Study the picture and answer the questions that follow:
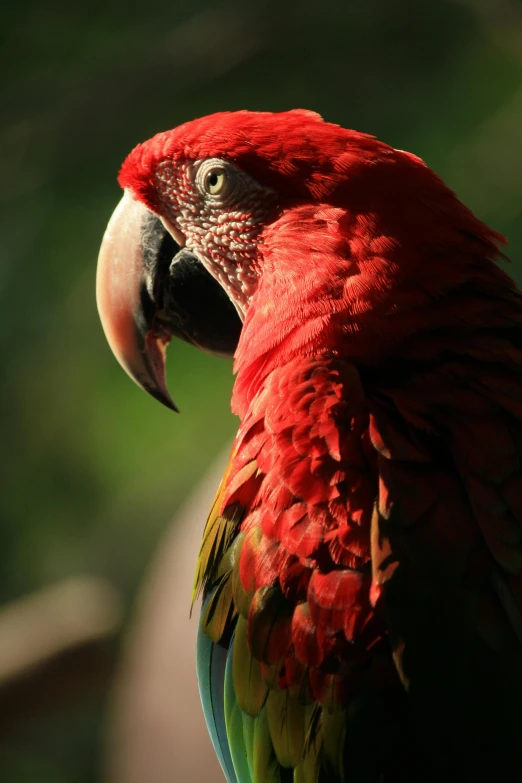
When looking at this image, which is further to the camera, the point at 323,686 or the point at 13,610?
the point at 13,610

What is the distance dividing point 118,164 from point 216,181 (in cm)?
191

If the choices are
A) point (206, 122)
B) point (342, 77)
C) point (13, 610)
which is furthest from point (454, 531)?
point (342, 77)

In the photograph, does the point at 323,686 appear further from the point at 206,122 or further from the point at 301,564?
the point at 206,122

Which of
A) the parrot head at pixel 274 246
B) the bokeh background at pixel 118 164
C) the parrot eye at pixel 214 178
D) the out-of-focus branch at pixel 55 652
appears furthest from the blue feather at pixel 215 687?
the bokeh background at pixel 118 164

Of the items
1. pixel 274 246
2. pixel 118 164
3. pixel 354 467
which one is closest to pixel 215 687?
pixel 354 467

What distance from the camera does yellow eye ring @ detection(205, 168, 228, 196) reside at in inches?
35.1

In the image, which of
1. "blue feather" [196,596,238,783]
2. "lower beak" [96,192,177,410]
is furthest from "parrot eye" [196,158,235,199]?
"blue feather" [196,596,238,783]

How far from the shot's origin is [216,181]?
0.91 metres

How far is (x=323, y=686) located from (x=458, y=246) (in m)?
0.42

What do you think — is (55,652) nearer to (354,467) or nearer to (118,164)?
(354,467)

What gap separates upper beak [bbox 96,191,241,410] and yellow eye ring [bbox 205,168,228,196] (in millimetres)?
93

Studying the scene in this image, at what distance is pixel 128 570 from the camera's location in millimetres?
2822

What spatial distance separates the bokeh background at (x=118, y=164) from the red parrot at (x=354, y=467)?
5.36 ft

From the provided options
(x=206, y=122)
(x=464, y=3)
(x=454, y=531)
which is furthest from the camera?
(x=464, y=3)
